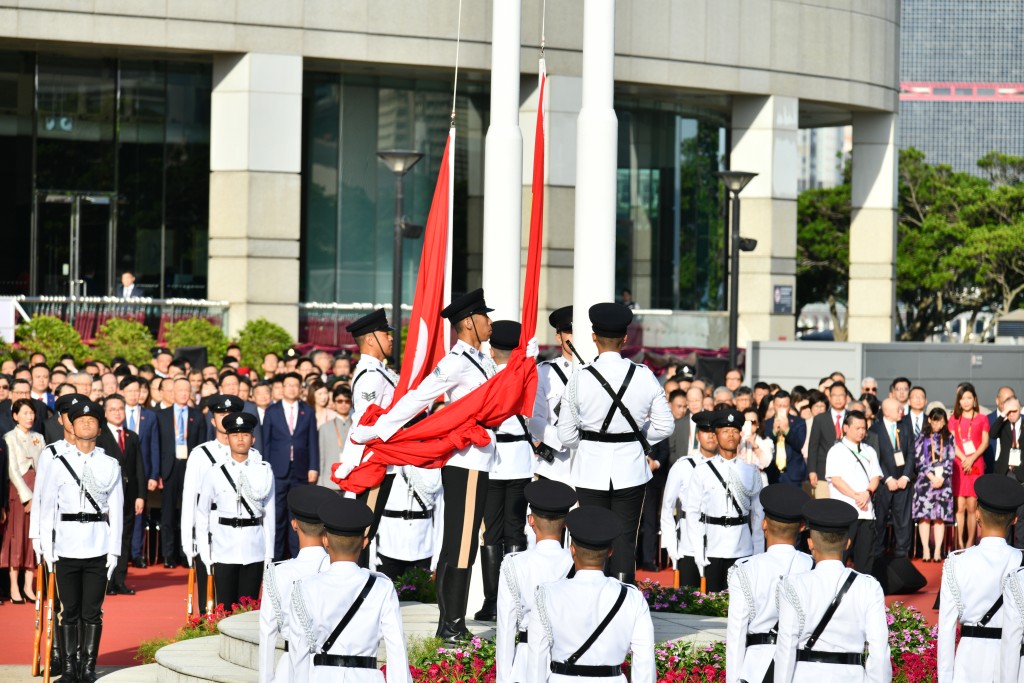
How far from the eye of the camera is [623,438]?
9.27 meters

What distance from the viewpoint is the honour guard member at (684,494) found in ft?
40.9

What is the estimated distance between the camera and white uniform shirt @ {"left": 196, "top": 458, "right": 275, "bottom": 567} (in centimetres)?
1151

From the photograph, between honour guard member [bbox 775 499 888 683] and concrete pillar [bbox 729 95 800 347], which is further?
concrete pillar [bbox 729 95 800 347]

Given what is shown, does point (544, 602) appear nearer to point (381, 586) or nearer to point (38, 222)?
point (381, 586)

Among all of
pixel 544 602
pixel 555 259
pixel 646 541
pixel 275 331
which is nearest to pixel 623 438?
pixel 544 602

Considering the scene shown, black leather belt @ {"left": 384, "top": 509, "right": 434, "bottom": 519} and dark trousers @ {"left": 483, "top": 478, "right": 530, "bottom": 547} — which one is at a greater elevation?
dark trousers @ {"left": 483, "top": 478, "right": 530, "bottom": 547}

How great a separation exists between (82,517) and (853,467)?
6.81m

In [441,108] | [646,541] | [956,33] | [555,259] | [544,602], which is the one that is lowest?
[646,541]

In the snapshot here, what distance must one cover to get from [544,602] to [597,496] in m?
2.80

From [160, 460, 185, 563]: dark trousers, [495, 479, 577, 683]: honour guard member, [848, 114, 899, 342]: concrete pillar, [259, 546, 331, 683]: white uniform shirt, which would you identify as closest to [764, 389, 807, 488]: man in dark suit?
[160, 460, 185, 563]: dark trousers

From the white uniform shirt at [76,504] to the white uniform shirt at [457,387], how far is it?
221 centimetres

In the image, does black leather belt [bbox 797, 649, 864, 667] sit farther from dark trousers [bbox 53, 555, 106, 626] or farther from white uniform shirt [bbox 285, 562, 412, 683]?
dark trousers [bbox 53, 555, 106, 626]

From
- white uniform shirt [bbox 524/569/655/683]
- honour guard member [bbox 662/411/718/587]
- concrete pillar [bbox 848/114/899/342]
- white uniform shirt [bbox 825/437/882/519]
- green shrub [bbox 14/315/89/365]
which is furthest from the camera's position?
concrete pillar [bbox 848/114/899/342]

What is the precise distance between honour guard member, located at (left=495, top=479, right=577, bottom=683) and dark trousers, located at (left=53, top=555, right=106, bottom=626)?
13.4 feet
